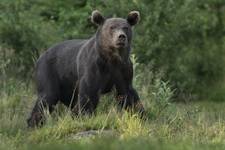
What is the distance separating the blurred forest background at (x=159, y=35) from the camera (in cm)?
1930

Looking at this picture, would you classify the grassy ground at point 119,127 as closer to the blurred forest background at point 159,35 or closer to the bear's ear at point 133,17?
the bear's ear at point 133,17

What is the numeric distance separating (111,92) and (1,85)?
365cm

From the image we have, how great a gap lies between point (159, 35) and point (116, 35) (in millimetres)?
9346

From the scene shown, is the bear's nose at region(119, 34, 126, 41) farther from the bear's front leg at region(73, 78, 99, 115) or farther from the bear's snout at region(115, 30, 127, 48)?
the bear's front leg at region(73, 78, 99, 115)

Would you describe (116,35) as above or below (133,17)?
below

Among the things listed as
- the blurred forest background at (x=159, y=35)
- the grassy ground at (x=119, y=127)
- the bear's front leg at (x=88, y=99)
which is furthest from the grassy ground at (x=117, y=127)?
the blurred forest background at (x=159, y=35)

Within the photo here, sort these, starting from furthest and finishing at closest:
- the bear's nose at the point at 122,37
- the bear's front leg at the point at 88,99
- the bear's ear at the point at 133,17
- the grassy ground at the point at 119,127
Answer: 1. the bear's ear at the point at 133,17
2. the bear's front leg at the point at 88,99
3. the bear's nose at the point at 122,37
4. the grassy ground at the point at 119,127

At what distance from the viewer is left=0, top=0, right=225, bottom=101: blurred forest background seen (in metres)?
19.3

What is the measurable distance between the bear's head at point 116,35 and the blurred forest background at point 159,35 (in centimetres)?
596

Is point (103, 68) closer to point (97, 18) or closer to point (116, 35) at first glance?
point (116, 35)

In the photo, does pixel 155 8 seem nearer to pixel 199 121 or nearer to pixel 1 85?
pixel 1 85

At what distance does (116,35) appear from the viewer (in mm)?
11977

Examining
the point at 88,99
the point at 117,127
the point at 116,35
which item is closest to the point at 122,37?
the point at 116,35

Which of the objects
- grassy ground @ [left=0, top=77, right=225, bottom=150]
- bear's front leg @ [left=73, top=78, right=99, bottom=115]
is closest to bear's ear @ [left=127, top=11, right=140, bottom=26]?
bear's front leg @ [left=73, top=78, right=99, bottom=115]
